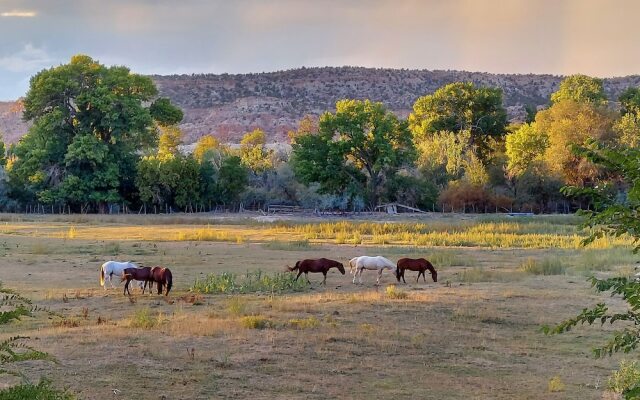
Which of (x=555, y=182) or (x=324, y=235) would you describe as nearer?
(x=324, y=235)

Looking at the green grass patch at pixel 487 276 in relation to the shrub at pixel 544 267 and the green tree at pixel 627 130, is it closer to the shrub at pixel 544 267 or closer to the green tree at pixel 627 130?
the shrub at pixel 544 267

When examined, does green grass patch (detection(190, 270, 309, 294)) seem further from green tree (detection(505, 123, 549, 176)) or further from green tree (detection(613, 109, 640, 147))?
green tree (detection(613, 109, 640, 147))

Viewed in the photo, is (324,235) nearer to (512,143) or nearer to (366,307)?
(366,307)

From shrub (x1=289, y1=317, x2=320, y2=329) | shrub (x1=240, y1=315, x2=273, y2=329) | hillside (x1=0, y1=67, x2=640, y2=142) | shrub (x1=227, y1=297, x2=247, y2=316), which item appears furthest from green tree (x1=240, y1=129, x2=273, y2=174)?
shrub (x1=240, y1=315, x2=273, y2=329)

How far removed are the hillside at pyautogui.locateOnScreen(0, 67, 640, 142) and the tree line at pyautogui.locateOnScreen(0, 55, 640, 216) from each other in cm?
5512

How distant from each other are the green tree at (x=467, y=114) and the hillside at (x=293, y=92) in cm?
4179

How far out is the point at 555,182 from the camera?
57.9 meters

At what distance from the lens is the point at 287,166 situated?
69562 mm

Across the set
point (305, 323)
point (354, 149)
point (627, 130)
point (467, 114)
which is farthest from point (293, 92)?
point (305, 323)

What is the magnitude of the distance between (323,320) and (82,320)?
4.67 metres

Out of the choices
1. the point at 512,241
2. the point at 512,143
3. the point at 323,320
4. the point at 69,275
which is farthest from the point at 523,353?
the point at 512,143

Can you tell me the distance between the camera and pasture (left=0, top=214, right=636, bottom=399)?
10.2m

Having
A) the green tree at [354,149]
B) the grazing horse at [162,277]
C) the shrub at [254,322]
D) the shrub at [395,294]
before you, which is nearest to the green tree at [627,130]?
the green tree at [354,149]

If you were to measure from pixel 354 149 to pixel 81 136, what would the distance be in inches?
906
